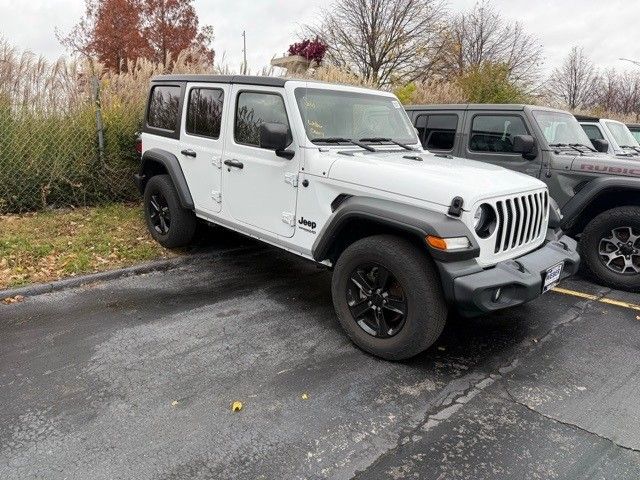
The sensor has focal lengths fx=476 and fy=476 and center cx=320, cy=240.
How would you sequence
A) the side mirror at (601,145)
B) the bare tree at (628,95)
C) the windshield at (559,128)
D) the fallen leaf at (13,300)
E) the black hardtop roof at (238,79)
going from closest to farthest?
the black hardtop roof at (238,79)
the fallen leaf at (13,300)
the windshield at (559,128)
the side mirror at (601,145)
the bare tree at (628,95)

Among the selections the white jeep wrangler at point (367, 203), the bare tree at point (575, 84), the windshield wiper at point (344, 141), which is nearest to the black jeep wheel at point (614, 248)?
the white jeep wrangler at point (367, 203)

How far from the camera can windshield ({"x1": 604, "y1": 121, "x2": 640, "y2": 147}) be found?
8.99 metres

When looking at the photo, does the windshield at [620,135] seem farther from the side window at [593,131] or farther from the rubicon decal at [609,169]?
the rubicon decal at [609,169]

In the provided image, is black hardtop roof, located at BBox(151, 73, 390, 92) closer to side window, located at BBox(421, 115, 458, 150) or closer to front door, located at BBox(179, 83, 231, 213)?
front door, located at BBox(179, 83, 231, 213)

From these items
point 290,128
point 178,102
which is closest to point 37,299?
point 178,102

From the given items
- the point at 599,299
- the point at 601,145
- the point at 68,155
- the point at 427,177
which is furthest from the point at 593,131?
the point at 68,155

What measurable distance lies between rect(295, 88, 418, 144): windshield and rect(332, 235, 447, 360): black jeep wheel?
1.18m

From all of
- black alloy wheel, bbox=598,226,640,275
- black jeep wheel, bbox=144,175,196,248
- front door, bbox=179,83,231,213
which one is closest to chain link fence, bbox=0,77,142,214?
black jeep wheel, bbox=144,175,196,248

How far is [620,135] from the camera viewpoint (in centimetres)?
927

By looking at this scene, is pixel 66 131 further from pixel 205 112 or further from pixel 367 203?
pixel 367 203

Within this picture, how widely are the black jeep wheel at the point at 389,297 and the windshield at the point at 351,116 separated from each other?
3.87 feet

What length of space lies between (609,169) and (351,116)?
308 cm

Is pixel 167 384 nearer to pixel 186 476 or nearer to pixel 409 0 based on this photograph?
pixel 186 476

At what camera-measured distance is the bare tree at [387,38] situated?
827 inches
